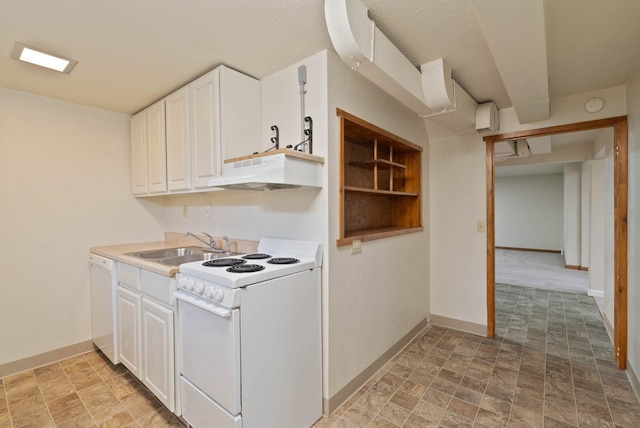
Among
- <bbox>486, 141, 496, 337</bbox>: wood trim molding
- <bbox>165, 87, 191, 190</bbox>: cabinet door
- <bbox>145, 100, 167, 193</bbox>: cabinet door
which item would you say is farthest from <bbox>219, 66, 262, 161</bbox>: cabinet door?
<bbox>486, 141, 496, 337</bbox>: wood trim molding

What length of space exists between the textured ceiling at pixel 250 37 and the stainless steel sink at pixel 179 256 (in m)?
1.40

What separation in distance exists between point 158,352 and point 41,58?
2.08 meters

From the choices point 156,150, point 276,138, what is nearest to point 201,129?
point 276,138

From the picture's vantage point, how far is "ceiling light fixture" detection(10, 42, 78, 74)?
181 centimetres

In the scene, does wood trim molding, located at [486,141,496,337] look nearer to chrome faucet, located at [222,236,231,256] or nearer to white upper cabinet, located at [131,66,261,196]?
white upper cabinet, located at [131,66,261,196]

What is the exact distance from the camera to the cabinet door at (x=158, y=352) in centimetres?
180

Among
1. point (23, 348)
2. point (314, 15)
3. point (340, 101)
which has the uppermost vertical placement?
point (314, 15)

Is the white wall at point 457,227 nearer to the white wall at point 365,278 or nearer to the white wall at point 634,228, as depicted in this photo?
the white wall at point 365,278

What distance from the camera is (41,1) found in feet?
4.67

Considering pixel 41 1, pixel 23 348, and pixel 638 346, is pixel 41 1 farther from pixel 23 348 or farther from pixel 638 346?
pixel 638 346

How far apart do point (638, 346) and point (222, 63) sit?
11.5ft

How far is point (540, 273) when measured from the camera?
5.80 meters

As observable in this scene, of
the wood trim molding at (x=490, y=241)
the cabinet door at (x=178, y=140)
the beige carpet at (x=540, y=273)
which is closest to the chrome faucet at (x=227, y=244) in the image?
the cabinet door at (x=178, y=140)

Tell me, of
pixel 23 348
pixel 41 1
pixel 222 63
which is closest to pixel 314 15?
pixel 222 63
